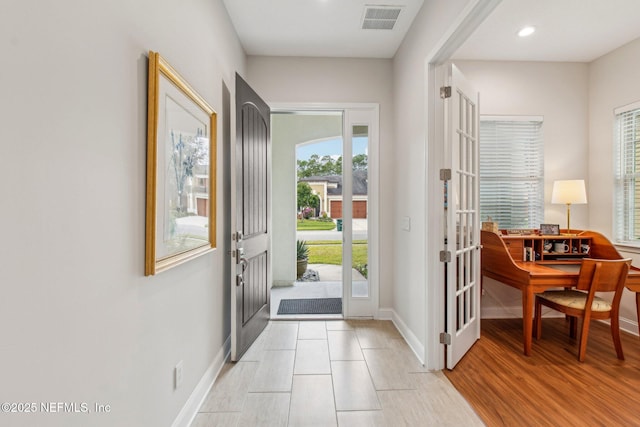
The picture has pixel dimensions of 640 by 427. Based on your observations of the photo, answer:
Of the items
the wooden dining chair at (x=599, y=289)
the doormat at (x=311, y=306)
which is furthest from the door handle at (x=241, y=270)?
the wooden dining chair at (x=599, y=289)

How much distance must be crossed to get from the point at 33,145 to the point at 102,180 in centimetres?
28

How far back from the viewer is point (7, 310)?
2.39 feet

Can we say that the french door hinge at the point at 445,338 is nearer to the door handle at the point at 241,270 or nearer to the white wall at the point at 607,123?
the door handle at the point at 241,270

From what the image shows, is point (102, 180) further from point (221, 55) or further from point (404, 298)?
point (404, 298)

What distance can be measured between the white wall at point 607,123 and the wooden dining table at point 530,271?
261mm

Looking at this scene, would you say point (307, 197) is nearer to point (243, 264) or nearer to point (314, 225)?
point (314, 225)

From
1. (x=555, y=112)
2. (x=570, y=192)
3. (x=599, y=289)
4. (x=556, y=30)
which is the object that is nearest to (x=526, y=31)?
(x=556, y=30)

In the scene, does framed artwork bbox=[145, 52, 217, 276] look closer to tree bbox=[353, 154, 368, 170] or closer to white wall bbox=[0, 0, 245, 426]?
white wall bbox=[0, 0, 245, 426]

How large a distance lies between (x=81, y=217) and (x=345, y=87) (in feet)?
9.90

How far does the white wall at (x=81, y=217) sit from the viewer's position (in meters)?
0.75

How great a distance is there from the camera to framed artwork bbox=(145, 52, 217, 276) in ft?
4.40

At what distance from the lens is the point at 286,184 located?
5.06m

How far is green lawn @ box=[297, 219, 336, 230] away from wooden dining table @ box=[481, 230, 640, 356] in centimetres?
421

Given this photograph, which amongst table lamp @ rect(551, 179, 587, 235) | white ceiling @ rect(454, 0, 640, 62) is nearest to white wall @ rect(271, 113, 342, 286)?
white ceiling @ rect(454, 0, 640, 62)
